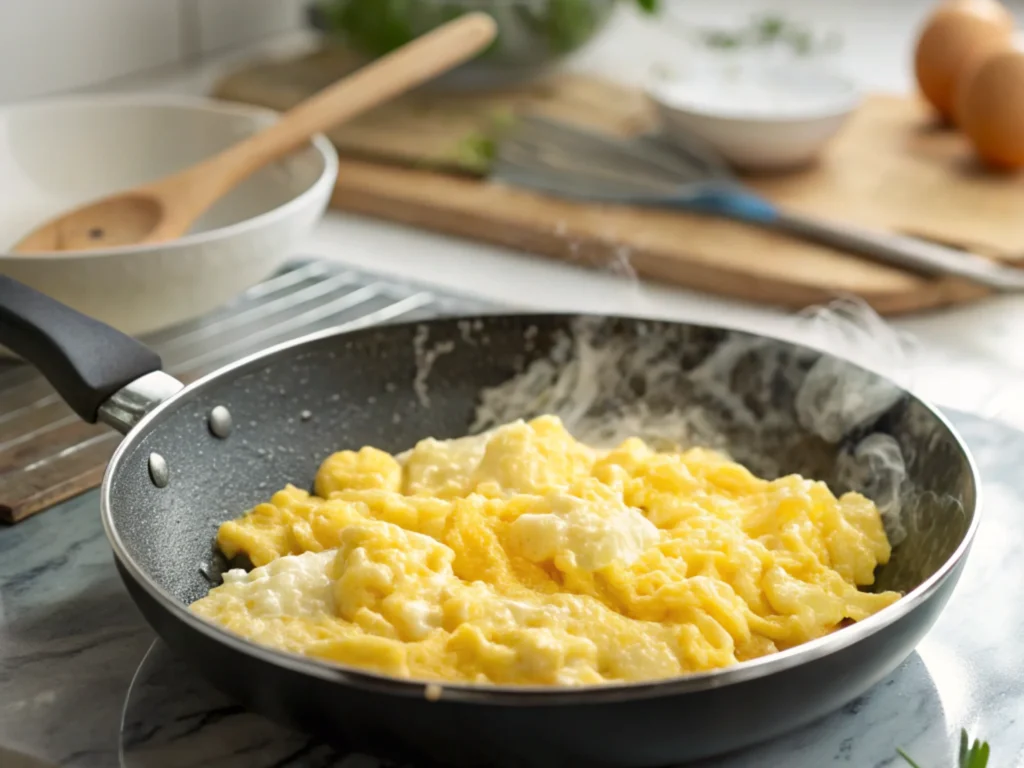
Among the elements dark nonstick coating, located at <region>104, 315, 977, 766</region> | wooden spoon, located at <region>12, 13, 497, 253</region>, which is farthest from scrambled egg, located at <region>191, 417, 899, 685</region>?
wooden spoon, located at <region>12, 13, 497, 253</region>

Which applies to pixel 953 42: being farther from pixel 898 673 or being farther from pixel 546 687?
pixel 546 687

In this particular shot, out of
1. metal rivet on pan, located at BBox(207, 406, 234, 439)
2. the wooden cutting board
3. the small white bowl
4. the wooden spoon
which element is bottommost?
the wooden cutting board

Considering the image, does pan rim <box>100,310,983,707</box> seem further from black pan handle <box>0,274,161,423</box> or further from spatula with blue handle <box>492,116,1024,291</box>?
spatula with blue handle <box>492,116,1024,291</box>

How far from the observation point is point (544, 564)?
99 centimetres

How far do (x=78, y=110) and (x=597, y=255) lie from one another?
2.36ft

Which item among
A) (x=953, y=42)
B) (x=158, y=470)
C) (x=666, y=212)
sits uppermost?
(x=158, y=470)

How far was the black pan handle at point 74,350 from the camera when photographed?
1075mm

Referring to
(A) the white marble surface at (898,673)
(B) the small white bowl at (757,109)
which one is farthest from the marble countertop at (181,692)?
(B) the small white bowl at (757,109)

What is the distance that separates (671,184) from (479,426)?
83 cm

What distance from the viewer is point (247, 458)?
3.89ft

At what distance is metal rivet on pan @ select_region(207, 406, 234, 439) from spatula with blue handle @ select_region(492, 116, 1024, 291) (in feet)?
3.16

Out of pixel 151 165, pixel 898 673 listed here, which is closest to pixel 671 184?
pixel 151 165

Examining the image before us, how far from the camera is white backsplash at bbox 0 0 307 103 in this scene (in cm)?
227

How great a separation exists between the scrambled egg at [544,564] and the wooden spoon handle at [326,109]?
20.1 inches
